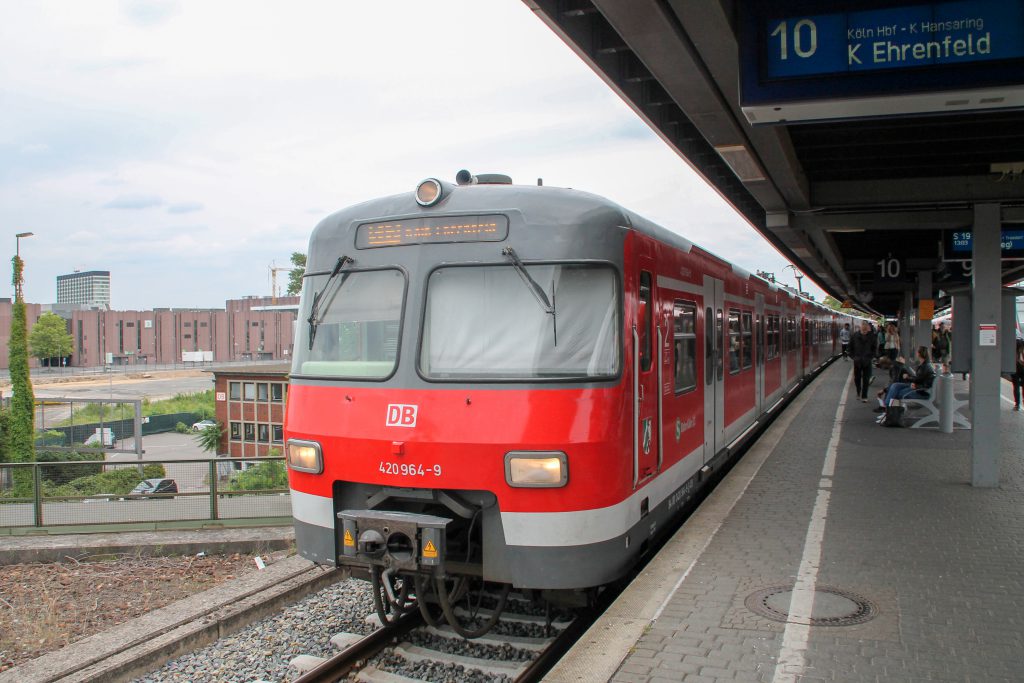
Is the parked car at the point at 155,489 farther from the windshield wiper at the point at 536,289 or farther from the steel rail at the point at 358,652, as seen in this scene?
the windshield wiper at the point at 536,289

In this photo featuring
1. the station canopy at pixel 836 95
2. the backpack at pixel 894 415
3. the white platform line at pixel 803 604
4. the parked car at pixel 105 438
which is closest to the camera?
the white platform line at pixel 803 604

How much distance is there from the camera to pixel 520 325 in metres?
5.21

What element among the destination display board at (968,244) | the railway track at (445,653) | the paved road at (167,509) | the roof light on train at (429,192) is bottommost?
the paved road at (167,509)

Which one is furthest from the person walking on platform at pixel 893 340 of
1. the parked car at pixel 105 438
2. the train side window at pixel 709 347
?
the parked car at pixel 105 438

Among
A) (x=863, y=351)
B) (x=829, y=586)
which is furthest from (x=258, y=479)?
(x=863, y=351)

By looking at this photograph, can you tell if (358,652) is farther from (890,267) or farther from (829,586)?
(890,267)

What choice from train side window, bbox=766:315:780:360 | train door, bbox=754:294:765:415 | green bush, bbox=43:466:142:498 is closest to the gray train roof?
train door, bbox=754:294:765:415

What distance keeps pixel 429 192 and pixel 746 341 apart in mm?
7006

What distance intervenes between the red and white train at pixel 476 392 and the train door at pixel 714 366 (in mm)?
2460

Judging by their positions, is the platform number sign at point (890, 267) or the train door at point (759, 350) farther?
the platform number sign at point (890, 267)

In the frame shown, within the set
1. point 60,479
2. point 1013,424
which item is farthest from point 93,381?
point 1013,424

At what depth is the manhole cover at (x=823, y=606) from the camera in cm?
504

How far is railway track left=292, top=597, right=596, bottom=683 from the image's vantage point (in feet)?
17.5

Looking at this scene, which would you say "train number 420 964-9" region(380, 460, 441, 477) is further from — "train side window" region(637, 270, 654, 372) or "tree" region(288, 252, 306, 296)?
"tree" region(288, 252, 306, 296)
